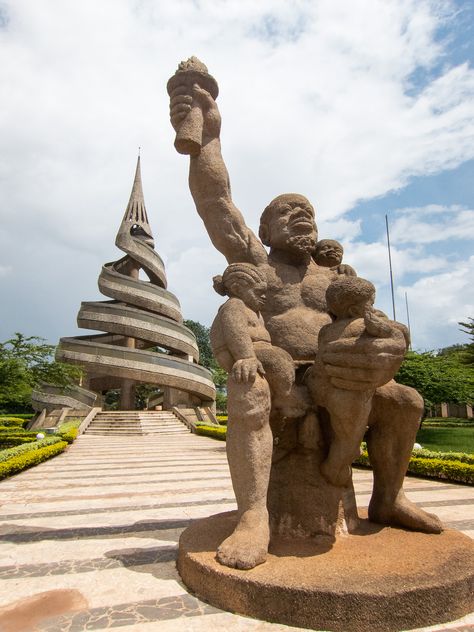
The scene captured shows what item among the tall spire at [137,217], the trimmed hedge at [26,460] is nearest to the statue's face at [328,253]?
the trimmed hedge at [26,460]

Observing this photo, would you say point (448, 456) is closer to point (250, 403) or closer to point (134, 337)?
point (250, 403)

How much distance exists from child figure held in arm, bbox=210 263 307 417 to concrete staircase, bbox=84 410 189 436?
691 inches

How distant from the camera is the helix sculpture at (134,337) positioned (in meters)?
22.3

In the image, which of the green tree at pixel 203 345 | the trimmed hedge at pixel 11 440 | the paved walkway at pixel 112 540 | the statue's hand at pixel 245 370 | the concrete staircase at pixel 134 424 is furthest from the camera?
the green tree at pixel 203 345

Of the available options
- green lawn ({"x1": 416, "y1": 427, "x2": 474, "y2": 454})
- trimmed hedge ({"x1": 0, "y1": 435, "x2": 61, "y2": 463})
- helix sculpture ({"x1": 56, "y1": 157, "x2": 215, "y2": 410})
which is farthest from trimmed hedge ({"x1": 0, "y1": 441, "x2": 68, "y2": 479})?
green lawn ({"x1": 416, "y1": 427, "x2": 474, "y2": 454})

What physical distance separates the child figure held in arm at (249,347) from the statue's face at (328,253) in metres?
0.87

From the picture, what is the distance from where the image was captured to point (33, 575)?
3.19 metres

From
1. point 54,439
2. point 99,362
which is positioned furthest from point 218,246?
point 99,362

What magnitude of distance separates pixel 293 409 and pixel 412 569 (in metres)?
1.08

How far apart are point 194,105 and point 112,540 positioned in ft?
12.4

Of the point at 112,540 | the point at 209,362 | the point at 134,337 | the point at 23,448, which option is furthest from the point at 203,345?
the point at 112,540

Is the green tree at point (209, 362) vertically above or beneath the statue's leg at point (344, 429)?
above

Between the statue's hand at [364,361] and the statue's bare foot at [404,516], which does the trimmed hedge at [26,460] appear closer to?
the statue's bare foot at [404,516]

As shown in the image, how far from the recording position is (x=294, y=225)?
3.65 meters
